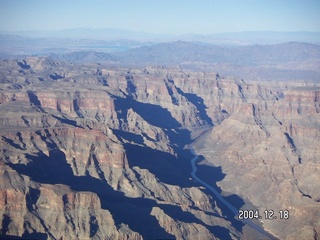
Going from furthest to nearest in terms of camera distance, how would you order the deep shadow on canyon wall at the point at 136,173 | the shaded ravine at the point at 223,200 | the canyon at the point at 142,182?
the shaded ravine at the point at 223,200 → the deep shadow on canyon wall at the point at 136,173 → the canyon at the point at 142,182

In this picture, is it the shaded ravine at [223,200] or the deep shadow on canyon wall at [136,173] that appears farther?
the shaded ravine at [223,200]

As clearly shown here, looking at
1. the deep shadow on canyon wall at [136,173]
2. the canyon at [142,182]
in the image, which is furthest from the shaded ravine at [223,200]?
the deep shadow on canyon wall at [136,173]

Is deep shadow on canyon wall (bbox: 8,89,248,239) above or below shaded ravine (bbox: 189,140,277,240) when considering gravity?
above

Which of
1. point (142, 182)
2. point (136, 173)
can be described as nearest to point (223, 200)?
point (142, 182)

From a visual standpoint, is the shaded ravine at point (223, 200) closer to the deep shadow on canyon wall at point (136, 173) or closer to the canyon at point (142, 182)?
the canyon at point (142, 182)

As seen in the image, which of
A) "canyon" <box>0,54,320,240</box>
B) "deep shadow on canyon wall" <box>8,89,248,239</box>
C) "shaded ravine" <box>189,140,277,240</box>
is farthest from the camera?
"shaded ravine" <box>189,140,277,240</box>

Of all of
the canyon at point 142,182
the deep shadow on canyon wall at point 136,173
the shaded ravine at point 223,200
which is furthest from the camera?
the shaded ravine at point 223,200

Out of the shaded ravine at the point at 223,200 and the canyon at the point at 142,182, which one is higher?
the canyon at the point at 142,182

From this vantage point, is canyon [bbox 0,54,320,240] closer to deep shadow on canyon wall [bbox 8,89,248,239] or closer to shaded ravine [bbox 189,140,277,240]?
deep shadow on canyon wall [bbox 8,89,248,239]

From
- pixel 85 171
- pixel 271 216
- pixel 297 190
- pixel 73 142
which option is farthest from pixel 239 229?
pixel 73 142

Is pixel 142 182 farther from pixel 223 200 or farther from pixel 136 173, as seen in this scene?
pixel 223 200

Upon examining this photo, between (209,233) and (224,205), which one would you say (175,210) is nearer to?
(209,233)

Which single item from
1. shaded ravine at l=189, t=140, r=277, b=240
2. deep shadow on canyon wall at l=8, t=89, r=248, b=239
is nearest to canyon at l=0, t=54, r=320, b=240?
deep shadow on canyon wall at l=8, t=89, r=248, b=239
